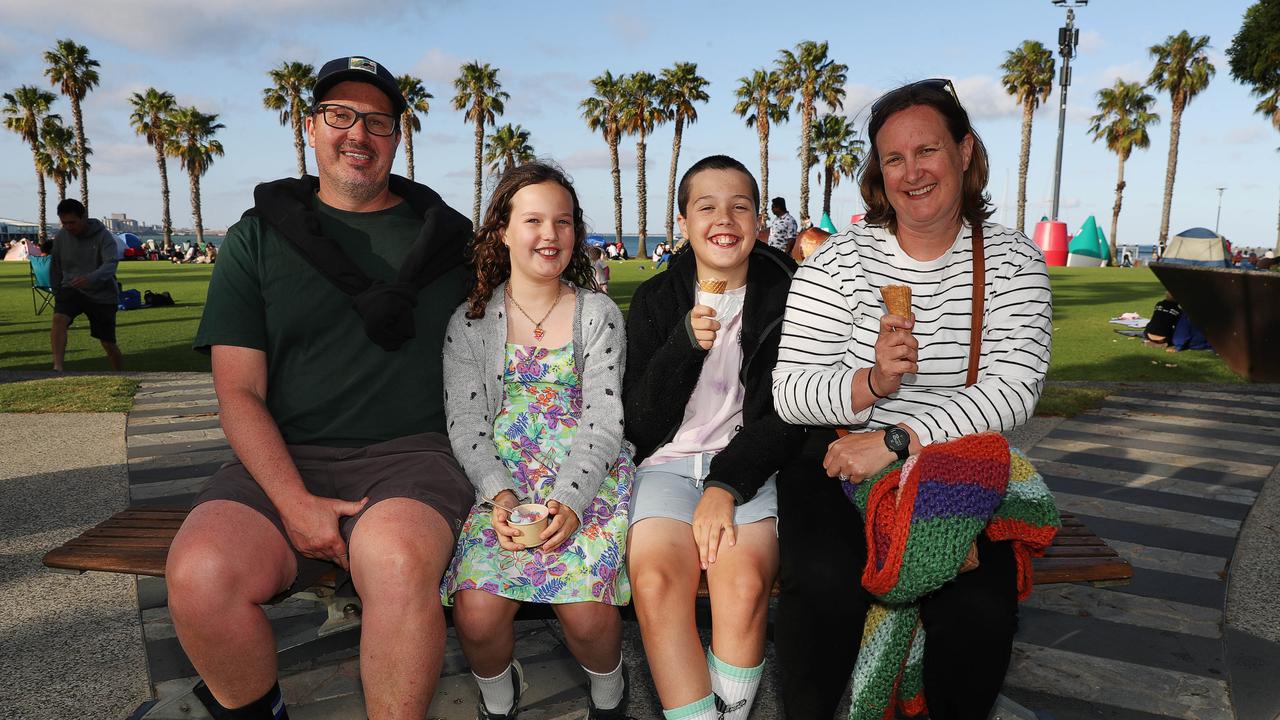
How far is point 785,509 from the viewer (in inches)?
102

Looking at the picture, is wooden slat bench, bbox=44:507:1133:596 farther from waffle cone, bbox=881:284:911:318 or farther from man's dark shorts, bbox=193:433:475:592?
waffle cone, bbox=881:284:911:318

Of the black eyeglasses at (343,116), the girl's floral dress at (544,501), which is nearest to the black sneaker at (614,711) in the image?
the girl's floral dress at (544,501)

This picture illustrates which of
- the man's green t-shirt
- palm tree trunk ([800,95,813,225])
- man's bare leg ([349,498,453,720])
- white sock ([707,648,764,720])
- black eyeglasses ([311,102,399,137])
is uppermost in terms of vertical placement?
palm tree trunk ([800,95,813,225])

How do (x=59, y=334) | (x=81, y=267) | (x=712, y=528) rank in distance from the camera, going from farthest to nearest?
(x=59, y=334) < (x=81, y=267) < (x=712, y=528)

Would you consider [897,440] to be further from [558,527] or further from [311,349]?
[311,349]

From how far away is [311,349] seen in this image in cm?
288

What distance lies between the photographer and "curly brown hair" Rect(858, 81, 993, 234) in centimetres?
279

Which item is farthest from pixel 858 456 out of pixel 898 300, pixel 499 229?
pixel 499 229

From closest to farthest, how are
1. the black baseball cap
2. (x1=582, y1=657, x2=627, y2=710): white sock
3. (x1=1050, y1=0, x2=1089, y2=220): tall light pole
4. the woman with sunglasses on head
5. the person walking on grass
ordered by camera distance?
the woman with sunglasses on head < (x1=582, y1=657, x2=627, y2=710): white sock < the black baseball cap < the person walking on grass < (x1=1050, y1=0, x2=1089, y2=220): tall light pole

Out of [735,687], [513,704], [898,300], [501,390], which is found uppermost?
[898,300]

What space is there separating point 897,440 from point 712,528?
0.62 m

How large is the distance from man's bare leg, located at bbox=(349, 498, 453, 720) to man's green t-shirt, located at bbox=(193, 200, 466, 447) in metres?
0.61

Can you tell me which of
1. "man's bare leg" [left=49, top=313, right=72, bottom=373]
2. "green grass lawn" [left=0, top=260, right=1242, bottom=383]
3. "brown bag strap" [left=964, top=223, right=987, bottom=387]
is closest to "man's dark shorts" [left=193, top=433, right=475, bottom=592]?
"brown bag strap" [left=964, top=223, right=987, bottom=387]

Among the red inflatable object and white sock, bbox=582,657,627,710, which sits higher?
the red inflatable object
